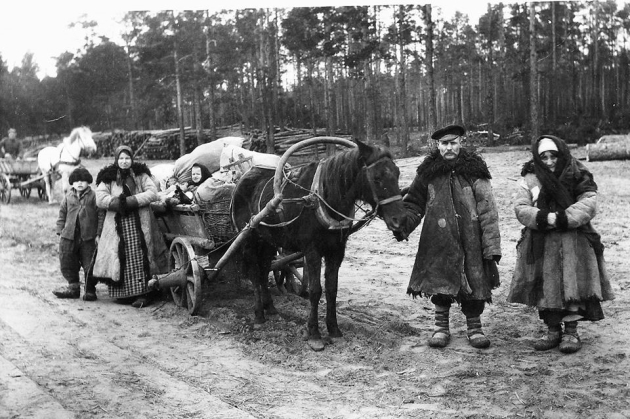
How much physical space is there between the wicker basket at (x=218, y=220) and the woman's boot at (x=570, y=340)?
292 centimetres

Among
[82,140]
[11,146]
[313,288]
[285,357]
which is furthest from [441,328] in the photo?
[11,146]

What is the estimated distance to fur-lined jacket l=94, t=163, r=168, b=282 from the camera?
247 inches

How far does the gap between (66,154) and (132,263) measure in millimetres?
1719

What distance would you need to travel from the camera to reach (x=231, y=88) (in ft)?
15.4

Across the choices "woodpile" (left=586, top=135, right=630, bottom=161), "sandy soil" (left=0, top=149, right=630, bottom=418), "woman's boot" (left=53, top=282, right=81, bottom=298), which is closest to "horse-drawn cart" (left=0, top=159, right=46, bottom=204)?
"sandy soil" (left=0, top=149, right=630, bottom=418)

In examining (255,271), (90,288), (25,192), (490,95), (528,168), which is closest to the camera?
(528,168)

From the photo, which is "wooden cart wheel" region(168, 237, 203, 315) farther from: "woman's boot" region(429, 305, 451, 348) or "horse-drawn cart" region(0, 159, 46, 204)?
"woman's boot" region(429, 305, 451, 348)

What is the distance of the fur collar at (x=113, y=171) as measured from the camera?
6016 millimetres

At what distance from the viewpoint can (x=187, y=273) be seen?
247 inches

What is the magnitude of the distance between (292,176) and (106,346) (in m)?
1.86

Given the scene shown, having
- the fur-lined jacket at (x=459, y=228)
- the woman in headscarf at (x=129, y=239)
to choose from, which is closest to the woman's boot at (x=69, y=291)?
the woman in headscarf at (x=129, y=239)

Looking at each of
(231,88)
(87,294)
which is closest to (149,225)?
(87,294)

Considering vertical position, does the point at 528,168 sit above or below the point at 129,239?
above

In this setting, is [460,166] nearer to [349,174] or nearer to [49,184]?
[349,174]
